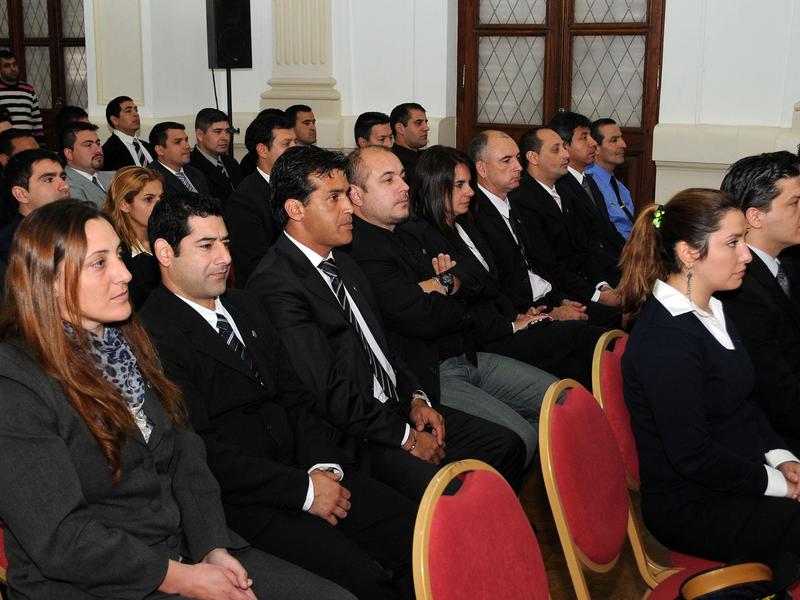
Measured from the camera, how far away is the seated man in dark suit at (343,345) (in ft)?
8.64

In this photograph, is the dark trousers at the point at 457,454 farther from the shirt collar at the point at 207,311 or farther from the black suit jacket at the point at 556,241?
the black suit jacket at the point at 556,241

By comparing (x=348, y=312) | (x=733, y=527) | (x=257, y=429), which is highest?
(x=348, y=312)

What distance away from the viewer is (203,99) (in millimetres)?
7914

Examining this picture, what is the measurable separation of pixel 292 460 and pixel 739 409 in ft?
3.95

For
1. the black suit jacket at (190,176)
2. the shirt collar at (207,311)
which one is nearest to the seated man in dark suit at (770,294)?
the shirt collar at (207,311)

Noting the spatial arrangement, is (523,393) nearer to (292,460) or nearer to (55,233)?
(292,460)

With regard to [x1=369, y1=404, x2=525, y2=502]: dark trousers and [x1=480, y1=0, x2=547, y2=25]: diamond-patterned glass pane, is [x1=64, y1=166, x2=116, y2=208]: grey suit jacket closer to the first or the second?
[x1=369, y1=404, x2=525, y2=502]: dark trousers

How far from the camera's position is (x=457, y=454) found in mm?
2854

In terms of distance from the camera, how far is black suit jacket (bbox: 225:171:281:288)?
439 cm

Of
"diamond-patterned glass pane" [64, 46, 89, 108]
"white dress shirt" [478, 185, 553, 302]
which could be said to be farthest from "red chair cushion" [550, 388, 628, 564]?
"diamond-patterned glass pane" [64, 46, 89, 108]

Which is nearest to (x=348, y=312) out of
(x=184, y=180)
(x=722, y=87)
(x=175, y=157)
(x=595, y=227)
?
(x=595, y=227)

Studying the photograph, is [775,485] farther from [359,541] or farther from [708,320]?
[359,541]

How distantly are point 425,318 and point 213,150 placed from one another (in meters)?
3.63

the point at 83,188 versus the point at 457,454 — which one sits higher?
the point at 83,188
